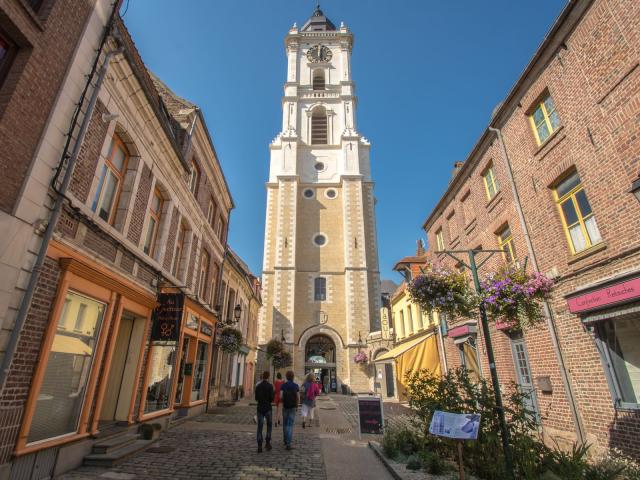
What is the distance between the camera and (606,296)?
6.73 meters

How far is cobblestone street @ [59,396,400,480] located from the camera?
5.45m

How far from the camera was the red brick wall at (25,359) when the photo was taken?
14.4 feet

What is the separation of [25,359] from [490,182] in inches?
519

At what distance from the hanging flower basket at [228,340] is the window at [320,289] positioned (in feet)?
46.0

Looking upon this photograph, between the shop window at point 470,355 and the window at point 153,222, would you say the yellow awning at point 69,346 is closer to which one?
the window at point 153,222

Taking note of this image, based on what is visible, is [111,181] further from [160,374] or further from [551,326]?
[551,326]

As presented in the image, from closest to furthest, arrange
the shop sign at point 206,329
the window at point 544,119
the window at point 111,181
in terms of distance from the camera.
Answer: the window at point 111,181, the window at point 544,119, the shop sign at point 206,329

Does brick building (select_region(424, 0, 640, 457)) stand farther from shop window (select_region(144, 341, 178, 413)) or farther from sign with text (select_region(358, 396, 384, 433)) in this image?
shop window (select_region(144, 341, 178, 413))

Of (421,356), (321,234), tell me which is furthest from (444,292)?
(321,234)

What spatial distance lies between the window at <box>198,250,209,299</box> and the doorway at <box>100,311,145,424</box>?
4510 mm

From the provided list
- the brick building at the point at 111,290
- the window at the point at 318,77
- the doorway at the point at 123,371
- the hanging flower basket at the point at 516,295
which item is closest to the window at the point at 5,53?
the brick building at the point at 111,290

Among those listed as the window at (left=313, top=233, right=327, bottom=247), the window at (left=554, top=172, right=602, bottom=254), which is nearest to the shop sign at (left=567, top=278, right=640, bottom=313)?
the window at (left=554, top=172, right=602, bottom=254)

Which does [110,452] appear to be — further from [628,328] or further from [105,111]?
[628,328]

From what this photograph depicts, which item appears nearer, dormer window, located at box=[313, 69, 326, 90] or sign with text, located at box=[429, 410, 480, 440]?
sign with text, located at box=[429, 410, 480, 440]
